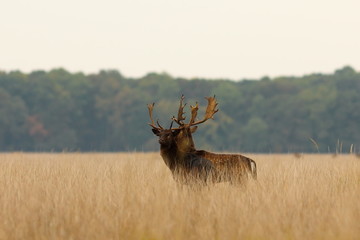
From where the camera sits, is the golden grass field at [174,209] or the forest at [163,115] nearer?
the golden grass field at [174,209]

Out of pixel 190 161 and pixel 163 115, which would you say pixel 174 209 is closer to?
pixel 190 161

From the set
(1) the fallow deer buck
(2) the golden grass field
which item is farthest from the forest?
(2) the golden grass field

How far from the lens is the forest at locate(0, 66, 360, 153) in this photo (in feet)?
214

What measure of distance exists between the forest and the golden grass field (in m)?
50.6

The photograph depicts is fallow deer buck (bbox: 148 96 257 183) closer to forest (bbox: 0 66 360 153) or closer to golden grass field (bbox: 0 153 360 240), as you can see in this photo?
golden grass field (bbox: 0 153 360 240)

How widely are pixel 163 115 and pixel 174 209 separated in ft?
188

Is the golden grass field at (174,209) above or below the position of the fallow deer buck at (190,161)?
below

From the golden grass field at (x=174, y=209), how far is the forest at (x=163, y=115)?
50577mm

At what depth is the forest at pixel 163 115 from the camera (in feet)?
214

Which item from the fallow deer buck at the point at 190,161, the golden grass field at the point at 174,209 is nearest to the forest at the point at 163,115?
the fallow deer buck at the point at 190,161

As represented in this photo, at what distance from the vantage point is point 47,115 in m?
68.8

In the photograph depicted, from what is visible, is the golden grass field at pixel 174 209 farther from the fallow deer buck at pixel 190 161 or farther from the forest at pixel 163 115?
the forest at pixel 163 115

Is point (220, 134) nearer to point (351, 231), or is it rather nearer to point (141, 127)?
point (141, 127)

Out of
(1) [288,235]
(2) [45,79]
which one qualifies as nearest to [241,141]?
(2) [45,79]
